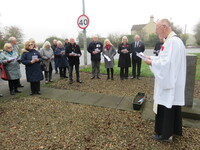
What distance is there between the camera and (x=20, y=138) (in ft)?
11.3

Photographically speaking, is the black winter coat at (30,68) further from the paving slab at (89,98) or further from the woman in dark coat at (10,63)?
the paving slab at (89,98)

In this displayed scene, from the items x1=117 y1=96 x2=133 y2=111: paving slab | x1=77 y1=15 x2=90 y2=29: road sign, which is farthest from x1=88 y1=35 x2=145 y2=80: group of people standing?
x1=117 y1=96 x2=133 y2=111: paving slab

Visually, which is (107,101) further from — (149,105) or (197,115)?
(197,115)

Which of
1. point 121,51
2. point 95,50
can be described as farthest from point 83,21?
point 121,51

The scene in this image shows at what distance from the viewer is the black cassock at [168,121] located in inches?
119

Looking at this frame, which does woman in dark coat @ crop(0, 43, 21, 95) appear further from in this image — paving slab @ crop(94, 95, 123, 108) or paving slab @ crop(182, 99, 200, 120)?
paving slab @ crop(182, 99, 200, 120)

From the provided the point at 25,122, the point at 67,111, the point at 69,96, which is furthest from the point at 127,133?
the point at 69,96

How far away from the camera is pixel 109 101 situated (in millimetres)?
5391

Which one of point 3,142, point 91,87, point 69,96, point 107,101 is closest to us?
point 3,142

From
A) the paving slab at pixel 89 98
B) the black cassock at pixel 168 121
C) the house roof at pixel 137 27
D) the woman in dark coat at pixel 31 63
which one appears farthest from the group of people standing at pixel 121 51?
the house roof at pixel 137 27

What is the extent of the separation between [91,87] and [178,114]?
4.26 metres

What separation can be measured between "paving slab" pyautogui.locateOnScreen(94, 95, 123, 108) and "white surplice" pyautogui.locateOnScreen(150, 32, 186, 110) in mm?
2271

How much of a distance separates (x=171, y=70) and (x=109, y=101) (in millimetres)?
2909

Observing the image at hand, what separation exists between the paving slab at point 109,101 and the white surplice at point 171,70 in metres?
2.27
